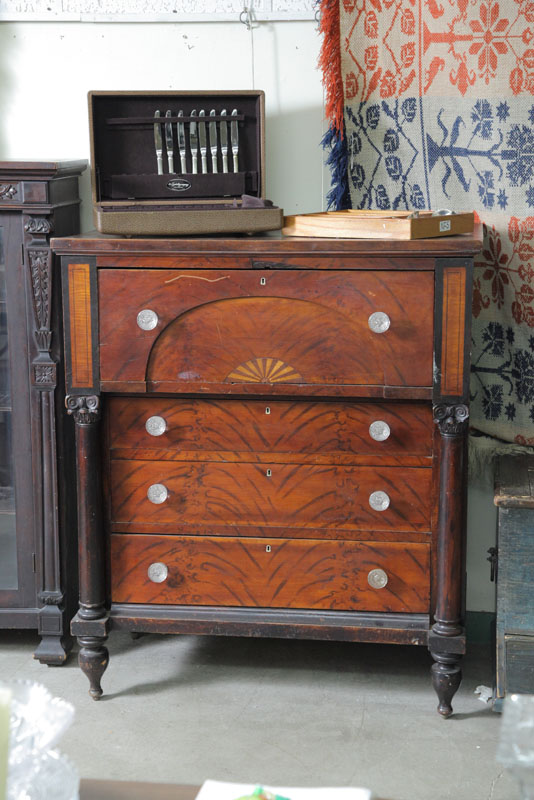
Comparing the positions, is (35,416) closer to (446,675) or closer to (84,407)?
(84,407)

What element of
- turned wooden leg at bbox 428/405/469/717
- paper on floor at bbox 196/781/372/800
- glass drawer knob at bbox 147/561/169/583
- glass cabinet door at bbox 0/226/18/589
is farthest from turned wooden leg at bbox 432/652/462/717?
paper on floor at bbox 196/781/372/800

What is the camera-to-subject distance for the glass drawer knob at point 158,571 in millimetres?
2516

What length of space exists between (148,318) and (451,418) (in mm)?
739

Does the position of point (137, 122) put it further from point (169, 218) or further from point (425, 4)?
point (425, 4)

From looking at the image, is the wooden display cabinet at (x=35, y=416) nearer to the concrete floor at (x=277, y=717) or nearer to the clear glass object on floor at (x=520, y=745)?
the concrete floor at (x=277, y=717)

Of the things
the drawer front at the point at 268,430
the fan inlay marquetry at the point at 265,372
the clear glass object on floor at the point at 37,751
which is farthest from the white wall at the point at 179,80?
the clear glass object on floor at the point at 37,751

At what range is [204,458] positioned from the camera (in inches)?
97.4

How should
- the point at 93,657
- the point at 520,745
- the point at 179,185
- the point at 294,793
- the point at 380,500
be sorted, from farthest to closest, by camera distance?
the point at 179,185 < the point at 93,657 < the point at 380,500 < the point at 294,793 < the point at 520,745

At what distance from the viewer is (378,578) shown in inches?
96.4

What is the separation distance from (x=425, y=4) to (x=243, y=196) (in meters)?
0.74

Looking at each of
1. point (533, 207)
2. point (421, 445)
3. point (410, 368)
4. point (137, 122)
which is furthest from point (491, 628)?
point (137, 122)

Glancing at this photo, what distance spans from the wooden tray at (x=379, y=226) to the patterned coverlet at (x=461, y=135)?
1.19ft

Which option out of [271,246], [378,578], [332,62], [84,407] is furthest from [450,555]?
[332,62]

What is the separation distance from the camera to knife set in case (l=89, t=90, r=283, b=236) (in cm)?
265
